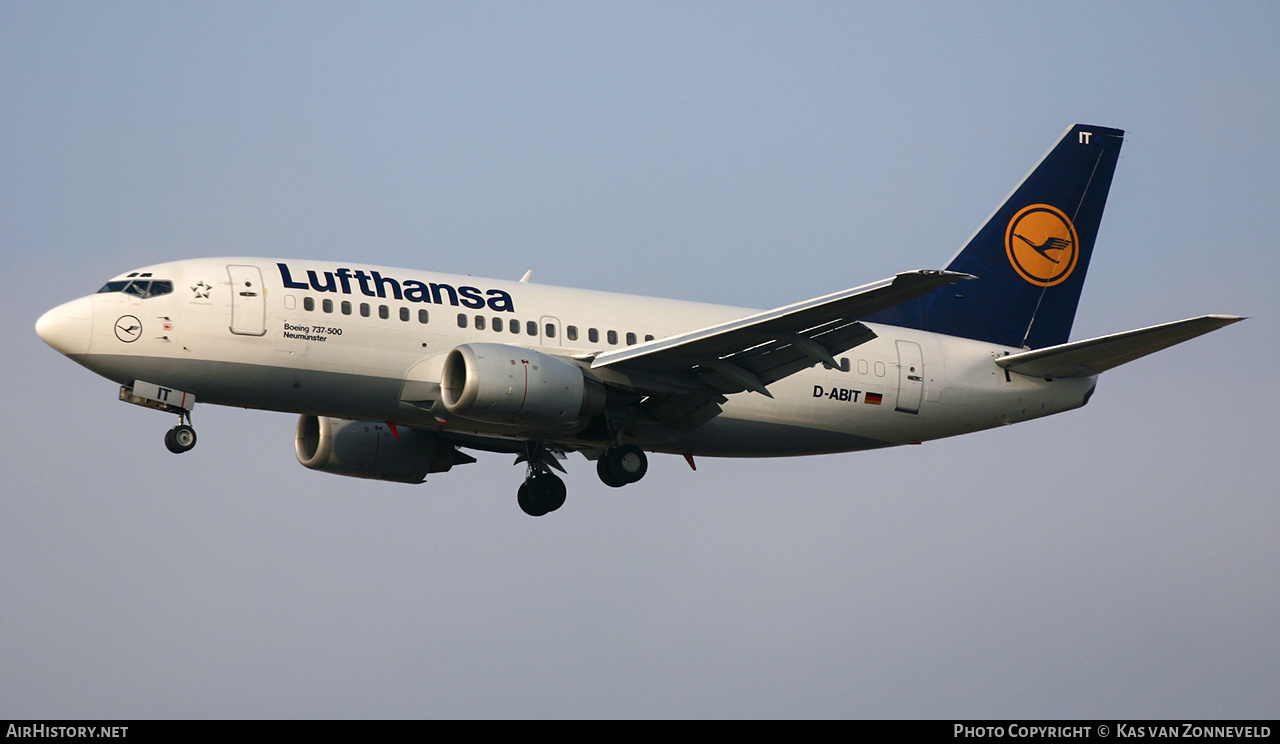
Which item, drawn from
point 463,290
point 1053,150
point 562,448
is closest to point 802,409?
point 562,448

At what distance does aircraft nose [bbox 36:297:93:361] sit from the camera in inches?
1207

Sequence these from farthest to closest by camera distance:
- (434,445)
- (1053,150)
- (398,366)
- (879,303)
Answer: (1053,150), (434,445), (398,366), (879,303)

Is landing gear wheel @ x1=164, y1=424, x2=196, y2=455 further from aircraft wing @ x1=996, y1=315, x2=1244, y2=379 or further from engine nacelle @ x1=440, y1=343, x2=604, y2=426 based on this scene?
aircraft wing @ x1=996, y1=315, x2=1244, y2=379

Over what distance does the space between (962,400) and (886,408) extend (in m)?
1.93

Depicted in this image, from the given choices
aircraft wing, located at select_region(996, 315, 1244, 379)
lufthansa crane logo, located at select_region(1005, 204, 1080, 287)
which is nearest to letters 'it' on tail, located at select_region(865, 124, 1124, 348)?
lufthansa crane logo, located at select_region(1005, 204, 1080, 287)

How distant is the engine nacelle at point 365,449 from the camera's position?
37594mm

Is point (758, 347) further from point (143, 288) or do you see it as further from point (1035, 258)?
point (143, 288)

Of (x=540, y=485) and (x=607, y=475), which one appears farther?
(x=540, y=485)

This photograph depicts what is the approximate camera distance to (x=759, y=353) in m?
32.6

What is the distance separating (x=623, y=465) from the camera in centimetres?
3416

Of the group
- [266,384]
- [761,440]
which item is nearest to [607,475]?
[761,440]

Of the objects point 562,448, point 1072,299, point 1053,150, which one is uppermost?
point 1053,150

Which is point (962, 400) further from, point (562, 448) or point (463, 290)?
point (463, 290)

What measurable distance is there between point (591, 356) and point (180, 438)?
8456mm
